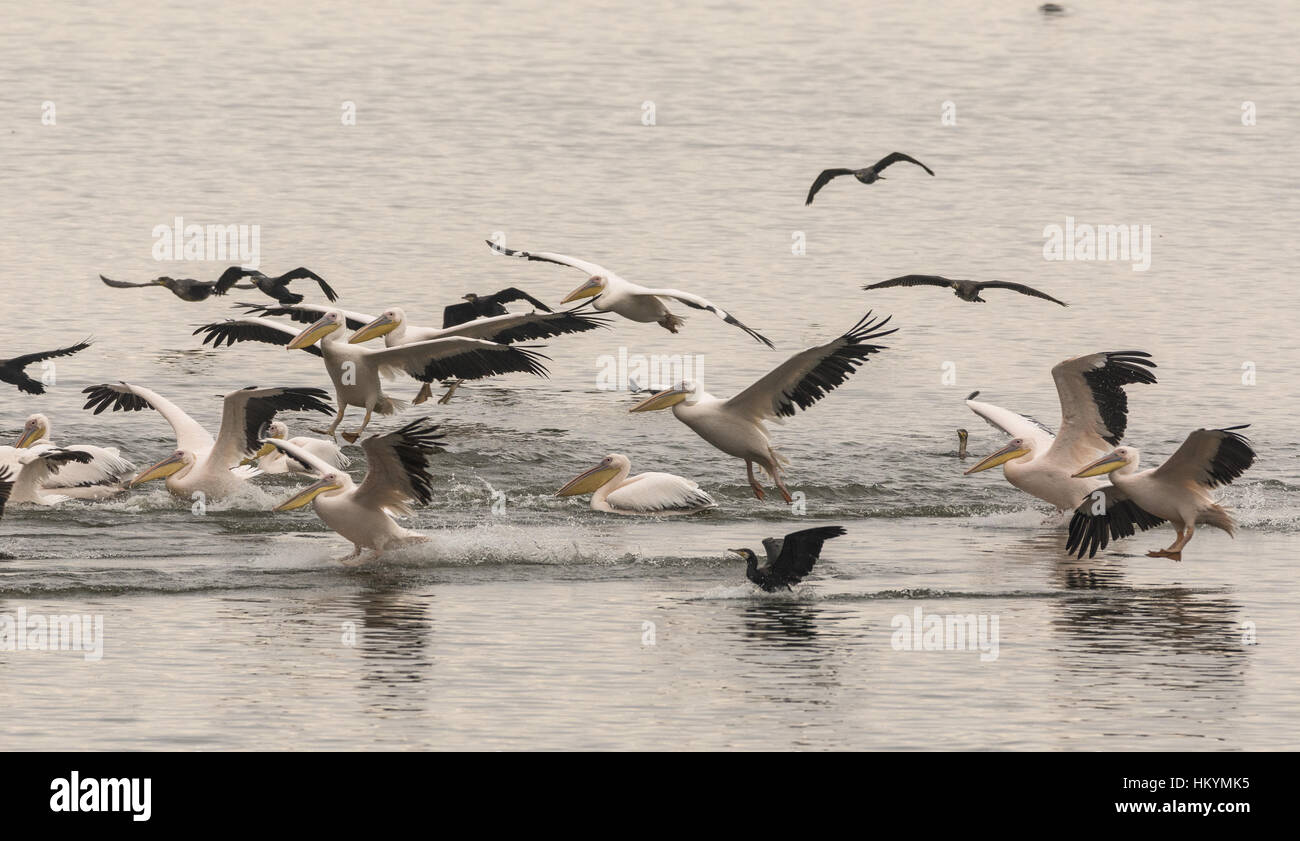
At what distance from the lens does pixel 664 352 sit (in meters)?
21.8

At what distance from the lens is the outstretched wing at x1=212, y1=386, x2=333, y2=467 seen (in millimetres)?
15375

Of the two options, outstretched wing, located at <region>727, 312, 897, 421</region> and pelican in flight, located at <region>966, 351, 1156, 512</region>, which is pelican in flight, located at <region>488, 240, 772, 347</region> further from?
pelican in flight, located at <region>966, 351, 1156, 512</region>

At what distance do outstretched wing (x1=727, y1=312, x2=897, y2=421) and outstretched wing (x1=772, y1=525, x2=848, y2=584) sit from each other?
264 centimetres

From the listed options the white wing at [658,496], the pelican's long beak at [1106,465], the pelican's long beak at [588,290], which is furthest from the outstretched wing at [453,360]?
the pelican's long beak at [1106,465]

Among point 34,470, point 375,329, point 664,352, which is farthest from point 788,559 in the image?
point 664,352

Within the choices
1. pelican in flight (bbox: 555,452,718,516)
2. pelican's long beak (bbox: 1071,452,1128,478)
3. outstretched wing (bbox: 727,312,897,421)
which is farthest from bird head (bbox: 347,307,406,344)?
pelican's long beak (bbox: 1071,452,1128,478)

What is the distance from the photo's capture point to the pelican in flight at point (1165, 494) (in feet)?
43.2

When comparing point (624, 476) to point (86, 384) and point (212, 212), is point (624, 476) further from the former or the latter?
point (212, 212)

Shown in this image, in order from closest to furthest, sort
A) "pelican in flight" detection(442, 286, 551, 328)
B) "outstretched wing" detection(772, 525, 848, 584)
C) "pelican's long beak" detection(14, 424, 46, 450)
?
"outstretched wing" detection(772, 525, 848, 584)
"pelican's long beak" detection(14, 424, 46, 450)
"pelican in flight" detection(442, 286, 551, 328)

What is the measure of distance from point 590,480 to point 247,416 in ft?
7.73

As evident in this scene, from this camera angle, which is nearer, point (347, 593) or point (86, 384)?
point (347, 593)

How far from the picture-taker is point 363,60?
43.5 meters

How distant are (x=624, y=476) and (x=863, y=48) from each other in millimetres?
33282
